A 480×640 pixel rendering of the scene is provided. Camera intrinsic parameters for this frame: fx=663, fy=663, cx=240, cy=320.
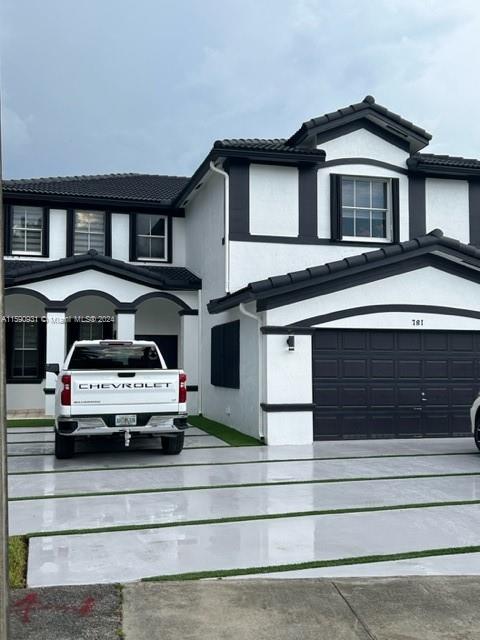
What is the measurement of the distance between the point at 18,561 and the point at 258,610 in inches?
90.0

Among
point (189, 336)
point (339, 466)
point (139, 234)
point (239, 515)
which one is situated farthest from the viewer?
point (139, 234)

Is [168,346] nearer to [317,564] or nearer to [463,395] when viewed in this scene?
[463,395]

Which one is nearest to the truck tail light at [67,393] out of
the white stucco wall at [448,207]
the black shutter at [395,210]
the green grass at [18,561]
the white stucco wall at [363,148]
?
the green grass at [18,561]

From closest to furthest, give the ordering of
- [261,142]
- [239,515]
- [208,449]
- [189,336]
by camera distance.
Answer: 1. [239,515]
2. [208,449]
3. [261,142]
4. [189,336]

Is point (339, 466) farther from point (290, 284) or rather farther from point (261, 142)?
point (261, 142)

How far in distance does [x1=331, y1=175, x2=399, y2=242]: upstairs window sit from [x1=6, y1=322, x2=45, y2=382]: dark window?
9.73 meters

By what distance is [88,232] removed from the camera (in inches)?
768

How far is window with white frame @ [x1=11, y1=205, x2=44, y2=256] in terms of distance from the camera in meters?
18.9

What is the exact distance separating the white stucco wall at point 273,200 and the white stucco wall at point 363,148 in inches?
44.9

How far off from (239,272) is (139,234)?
595 centimetres

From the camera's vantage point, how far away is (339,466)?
10391 mm

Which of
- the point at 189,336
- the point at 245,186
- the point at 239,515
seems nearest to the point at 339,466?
the point at 239,515

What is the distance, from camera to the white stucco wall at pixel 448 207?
16266 mm

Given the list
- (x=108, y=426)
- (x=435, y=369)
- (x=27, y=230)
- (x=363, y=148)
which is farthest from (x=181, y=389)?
(x=27, y=230)
